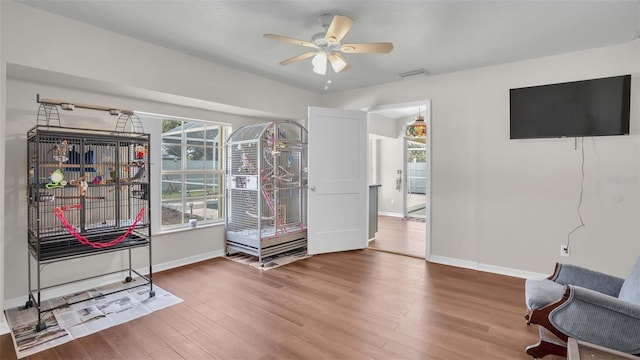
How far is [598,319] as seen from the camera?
1.85 metres

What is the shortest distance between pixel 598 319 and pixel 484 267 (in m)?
2.22

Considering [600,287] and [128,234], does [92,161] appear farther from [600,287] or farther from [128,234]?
[600,287]

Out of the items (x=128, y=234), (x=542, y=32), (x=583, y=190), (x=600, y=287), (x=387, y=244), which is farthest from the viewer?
(x=387, y=244)

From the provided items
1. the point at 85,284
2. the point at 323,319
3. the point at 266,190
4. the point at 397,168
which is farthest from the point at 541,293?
the point at 397,168

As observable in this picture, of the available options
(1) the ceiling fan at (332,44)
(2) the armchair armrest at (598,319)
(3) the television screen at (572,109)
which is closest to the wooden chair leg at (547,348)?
(2) the armchair armrest at (598,319)

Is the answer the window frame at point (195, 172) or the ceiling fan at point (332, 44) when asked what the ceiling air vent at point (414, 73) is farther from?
the window frame at point (195, 172)

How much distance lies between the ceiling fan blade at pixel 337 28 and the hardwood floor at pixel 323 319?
2.36m

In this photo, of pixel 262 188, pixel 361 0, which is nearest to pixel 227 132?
pixel 262 188

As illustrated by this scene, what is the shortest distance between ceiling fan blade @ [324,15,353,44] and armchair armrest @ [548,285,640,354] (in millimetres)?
2314

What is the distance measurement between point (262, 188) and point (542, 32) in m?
3.49

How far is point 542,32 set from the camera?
116 inches

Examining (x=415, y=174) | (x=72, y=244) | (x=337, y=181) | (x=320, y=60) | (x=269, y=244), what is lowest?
(x=269, y=244)

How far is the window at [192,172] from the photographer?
408 centimetres

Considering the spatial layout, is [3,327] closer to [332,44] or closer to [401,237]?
[332,44]
